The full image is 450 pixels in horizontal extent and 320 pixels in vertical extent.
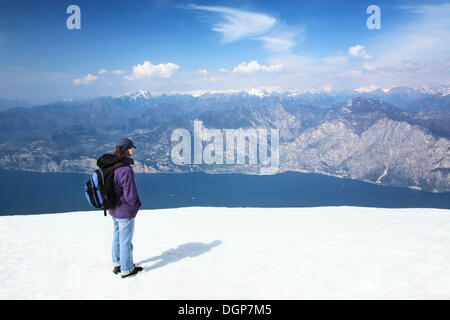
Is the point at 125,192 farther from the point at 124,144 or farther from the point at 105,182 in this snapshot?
the point at 124,144

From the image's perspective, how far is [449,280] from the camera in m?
6.18

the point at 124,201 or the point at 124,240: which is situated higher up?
the point at 124,201

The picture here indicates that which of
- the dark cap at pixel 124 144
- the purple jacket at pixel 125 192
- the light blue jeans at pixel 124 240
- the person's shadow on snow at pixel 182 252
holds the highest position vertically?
the dark cap at pixel 124 144

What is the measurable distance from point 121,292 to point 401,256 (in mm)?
6606

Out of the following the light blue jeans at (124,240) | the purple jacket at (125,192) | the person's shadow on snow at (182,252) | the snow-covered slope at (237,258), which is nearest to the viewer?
the snow-covered slope at (237,258)

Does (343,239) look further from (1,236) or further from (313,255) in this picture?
(1,236)

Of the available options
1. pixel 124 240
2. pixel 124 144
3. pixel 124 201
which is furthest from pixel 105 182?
pixel 124 240

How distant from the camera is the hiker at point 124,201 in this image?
5.98 metres

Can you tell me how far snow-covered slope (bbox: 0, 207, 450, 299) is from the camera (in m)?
5.88

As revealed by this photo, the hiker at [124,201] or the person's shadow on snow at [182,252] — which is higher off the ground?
the hiker at [124,201]

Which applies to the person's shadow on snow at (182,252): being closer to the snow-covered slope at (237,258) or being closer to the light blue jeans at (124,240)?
the snow-covered slope at (237,258)

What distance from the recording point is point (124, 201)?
20.2ft

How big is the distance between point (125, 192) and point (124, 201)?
0.75 ft

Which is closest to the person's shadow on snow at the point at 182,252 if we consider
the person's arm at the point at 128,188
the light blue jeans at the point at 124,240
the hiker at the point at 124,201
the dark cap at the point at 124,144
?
the light blue jeans at the point at 124,240
